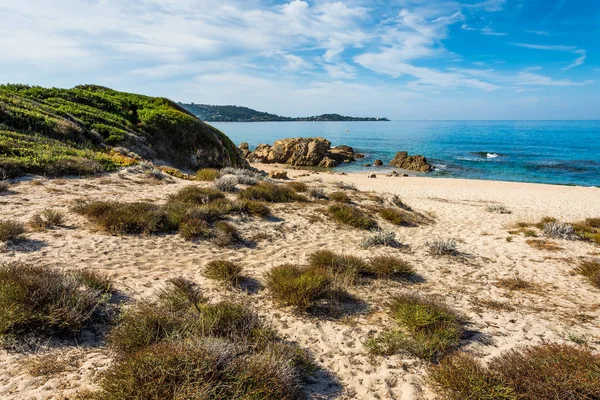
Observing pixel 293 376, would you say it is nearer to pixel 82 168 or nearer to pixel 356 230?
pixel 356 230

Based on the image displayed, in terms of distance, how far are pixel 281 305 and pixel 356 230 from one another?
546 centimetres

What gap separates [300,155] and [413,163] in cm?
1550

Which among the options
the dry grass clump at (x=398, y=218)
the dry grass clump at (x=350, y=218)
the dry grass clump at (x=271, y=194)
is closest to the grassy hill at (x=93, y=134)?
the dry grass clump at (x=271, y=194)

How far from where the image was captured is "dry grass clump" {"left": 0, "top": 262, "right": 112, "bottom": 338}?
359cm

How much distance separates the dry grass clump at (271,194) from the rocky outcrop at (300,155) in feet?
105

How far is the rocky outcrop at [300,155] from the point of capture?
150ft

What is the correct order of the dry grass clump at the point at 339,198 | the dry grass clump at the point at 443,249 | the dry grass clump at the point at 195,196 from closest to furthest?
the dry grass clump at the point at 443,249
the dry grass clump at the point at 195,196
the dry grass clump at the point at 339,198

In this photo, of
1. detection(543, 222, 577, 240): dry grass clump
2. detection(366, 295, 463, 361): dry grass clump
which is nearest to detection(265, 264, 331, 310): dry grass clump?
detection(366, 295, 463, 361): dry grass clump

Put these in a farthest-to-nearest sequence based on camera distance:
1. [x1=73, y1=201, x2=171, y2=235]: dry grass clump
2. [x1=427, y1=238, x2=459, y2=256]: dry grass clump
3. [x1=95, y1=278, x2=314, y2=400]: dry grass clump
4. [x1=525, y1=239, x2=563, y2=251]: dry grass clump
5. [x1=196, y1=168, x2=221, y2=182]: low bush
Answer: [x1=196, y1=168, x2=221, y2=182]: low bush < [x1=525, y1=239, x2=563, y2=251]: dry grass clump < [x1=427, y1=238, x2=459, y2=256]: dry grass clump < [x1=73, y1=201, x2=171, y2=235]: dry grass clump < [x1=95, y1=278, x2=314, y2=400]: dry grass clump

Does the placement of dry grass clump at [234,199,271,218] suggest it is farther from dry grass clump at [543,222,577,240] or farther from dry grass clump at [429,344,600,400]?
dry grass clump at [543,222,577,240]

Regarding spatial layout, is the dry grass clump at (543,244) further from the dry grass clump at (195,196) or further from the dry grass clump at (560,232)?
the dry grass clump at (195,196)

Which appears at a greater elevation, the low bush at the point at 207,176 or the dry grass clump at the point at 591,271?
the low bush at the point at 207,176

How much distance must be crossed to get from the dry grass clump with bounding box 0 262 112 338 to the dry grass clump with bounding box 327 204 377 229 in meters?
7.61

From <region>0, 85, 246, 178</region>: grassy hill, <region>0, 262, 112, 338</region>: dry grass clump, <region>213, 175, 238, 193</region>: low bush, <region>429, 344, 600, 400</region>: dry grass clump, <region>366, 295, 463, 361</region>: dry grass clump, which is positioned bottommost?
<region>366, 295, 463, 361</region>: dry grass clump
